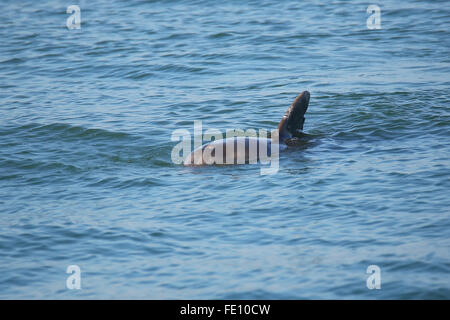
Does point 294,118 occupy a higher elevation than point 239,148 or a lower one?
higher

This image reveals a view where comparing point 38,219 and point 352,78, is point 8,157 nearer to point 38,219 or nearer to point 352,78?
point 38,219

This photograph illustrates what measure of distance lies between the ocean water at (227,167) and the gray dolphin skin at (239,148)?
0.20m

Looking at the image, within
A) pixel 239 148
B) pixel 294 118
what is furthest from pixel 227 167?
pixel 294 118

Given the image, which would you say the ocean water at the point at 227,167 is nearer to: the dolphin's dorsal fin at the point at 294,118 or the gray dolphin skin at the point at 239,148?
the gray dolphin skin at the point at 239,148

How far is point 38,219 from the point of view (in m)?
9.06

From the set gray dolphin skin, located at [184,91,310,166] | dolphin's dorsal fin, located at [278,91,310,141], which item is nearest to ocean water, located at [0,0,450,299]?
gray dolphin skin, located at [184,91,310,166]

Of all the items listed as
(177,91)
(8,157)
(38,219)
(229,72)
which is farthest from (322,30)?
(38,219)

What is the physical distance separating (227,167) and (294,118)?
4.64 ft

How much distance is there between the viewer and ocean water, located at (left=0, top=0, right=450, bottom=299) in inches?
289

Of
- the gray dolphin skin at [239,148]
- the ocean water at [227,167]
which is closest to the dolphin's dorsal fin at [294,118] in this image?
the gray dolphin skin at [239,148]

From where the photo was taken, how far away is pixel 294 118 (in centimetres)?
1105

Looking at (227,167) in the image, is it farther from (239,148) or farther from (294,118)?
(294,118)

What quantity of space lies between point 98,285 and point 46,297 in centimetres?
53

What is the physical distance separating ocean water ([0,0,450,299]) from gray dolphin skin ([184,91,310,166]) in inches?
8.0
